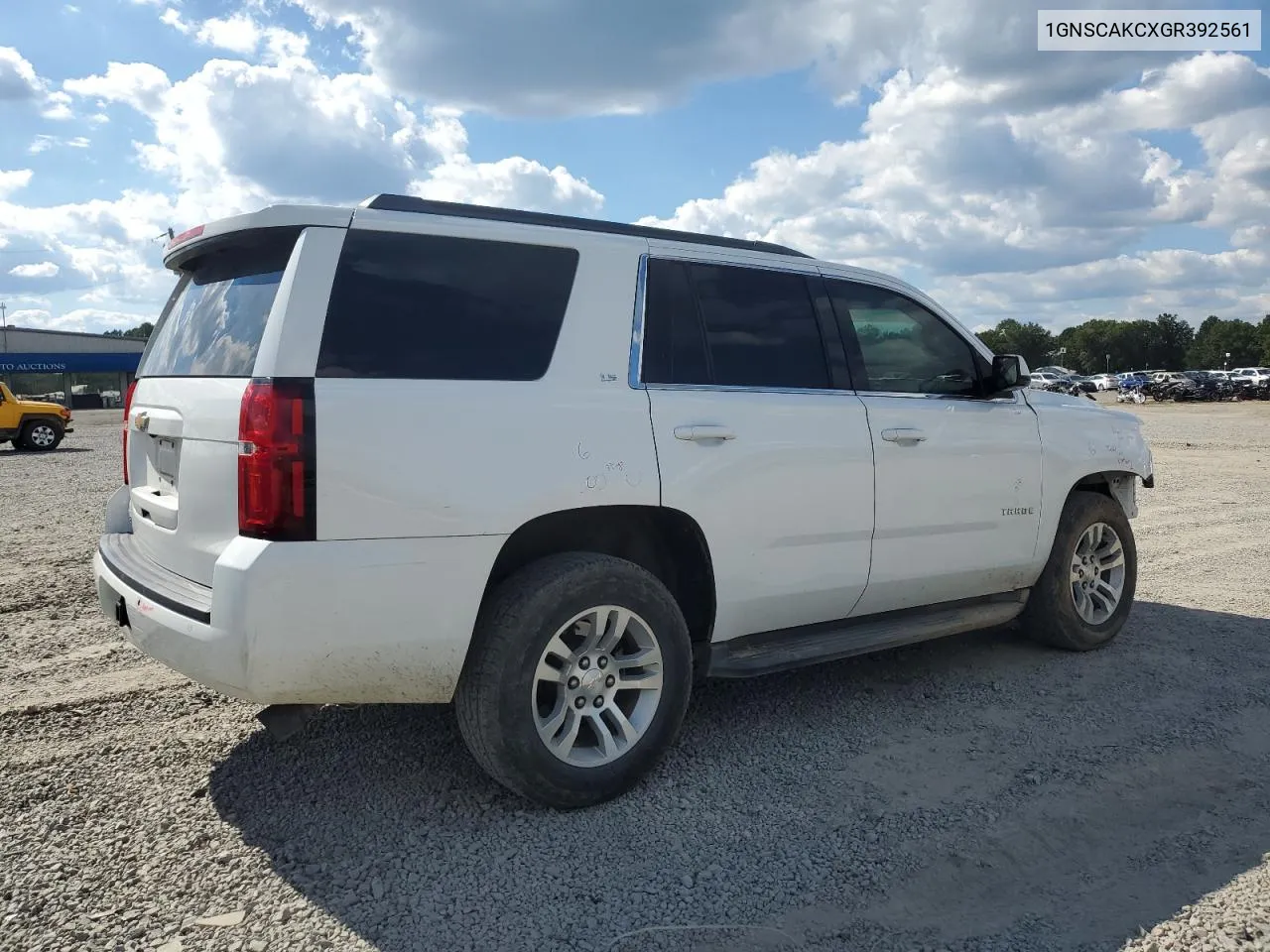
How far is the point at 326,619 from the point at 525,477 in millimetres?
771

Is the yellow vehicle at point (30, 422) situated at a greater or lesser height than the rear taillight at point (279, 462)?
lesser

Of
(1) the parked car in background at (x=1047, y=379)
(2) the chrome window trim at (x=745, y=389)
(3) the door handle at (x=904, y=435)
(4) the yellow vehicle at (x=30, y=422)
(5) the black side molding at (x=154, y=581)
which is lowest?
(4) the yellow vehicle at (x=30, y=422)

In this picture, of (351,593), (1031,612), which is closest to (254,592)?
(351,593)

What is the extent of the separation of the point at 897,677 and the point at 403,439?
301cm

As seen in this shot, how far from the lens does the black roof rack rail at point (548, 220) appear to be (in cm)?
345

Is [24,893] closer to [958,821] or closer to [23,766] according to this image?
[23,766]

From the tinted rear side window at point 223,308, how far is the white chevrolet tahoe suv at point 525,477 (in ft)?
0.05

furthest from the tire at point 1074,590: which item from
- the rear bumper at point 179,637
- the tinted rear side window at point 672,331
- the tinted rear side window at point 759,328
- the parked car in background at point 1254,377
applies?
the parked car in background at point 1254,377

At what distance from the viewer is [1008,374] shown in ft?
15.8

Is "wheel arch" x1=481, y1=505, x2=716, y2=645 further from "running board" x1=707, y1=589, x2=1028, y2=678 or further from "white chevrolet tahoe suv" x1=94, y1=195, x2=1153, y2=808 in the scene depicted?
"running board" x1=707, y1=589, x2=1028, y2=678

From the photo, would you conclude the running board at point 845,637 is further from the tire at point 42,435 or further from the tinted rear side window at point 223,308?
the tire at point 42,435

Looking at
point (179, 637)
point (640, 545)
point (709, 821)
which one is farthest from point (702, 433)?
point (179, 637)

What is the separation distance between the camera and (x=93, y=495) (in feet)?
40.4

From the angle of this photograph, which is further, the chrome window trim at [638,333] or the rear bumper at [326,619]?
the chrome window trim at [638,333]
